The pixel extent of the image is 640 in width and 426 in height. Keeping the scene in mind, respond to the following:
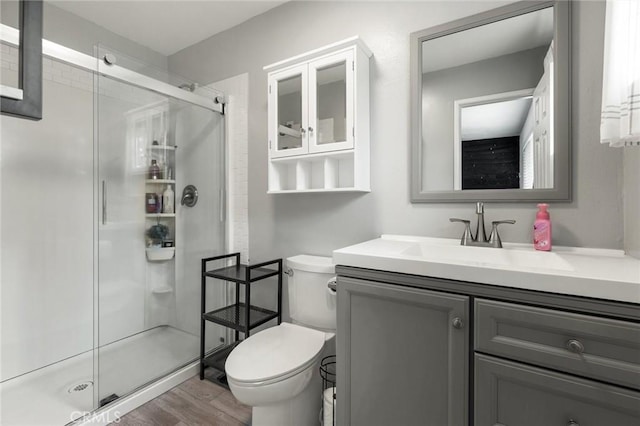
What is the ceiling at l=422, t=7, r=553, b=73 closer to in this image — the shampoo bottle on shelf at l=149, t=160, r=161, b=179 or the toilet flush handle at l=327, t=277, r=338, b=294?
the toilet flush handle at l=327, t=277, r=338, b=294

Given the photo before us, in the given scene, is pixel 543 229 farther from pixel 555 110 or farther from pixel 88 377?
pixel 88 377

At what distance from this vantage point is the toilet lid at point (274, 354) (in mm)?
1292

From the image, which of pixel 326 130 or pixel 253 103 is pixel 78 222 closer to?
pixel 253 103

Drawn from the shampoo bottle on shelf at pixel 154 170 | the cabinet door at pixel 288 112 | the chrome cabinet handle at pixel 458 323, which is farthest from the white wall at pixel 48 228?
the chrome cabinet handle at pixel 458 323

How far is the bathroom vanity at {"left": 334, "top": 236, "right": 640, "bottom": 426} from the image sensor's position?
2.63ft

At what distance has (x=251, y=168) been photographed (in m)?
2.23

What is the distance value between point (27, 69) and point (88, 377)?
81.4 inches

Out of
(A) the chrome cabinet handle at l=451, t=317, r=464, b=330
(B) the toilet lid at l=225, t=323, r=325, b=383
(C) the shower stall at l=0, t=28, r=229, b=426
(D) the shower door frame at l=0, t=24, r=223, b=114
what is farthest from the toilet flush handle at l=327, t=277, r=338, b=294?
(D) the shower door frame at l=0, t=24, r=223, b=114

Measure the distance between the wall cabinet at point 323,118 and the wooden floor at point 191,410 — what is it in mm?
1271

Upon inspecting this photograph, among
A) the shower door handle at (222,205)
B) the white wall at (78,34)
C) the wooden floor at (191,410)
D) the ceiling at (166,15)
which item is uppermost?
the ceiling at (166,15)

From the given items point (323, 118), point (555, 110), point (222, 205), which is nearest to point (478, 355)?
point (555, 110)

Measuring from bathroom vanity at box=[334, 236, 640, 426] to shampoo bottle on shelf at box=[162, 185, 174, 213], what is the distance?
148 cm

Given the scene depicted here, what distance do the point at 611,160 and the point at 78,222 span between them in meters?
3.03

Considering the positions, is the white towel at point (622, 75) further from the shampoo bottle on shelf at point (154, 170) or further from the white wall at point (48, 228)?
the white wall at point (48, 228)
